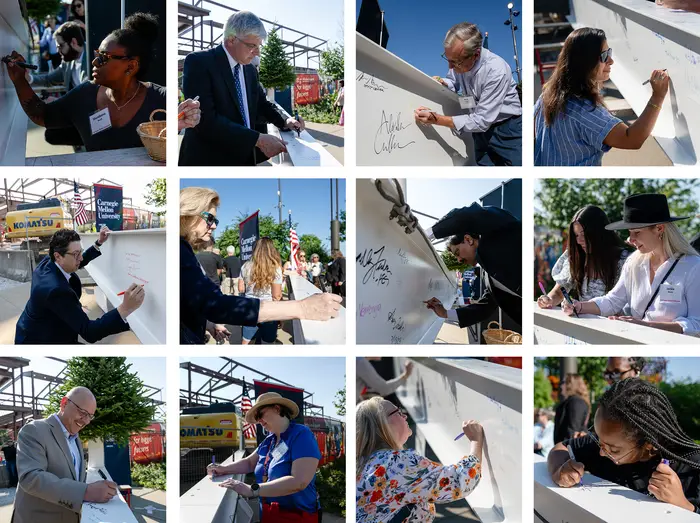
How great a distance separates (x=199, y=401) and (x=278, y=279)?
1.76ft

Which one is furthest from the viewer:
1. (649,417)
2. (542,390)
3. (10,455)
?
(542,390)

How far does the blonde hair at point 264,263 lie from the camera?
233 cm

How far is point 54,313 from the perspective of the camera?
237cm

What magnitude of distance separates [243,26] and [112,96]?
0.55 meters

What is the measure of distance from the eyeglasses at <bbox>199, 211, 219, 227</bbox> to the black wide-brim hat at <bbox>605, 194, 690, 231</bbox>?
4.74ft

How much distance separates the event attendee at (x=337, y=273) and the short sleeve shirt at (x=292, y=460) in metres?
0.51

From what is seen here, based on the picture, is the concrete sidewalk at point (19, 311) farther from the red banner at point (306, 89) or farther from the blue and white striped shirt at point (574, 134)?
the blue and white striped shirt at point (574, 134)

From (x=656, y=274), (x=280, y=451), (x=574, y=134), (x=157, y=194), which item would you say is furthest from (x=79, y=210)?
(x=656, y=274)

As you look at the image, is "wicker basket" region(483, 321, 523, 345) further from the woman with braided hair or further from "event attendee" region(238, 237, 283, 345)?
"event attendee" region(238, 237, 283, 345)

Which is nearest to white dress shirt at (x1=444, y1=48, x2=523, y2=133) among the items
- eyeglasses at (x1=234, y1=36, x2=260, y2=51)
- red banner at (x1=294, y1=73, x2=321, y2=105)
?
red banner at (x1=294, y1=73, x2=321, y2=105)

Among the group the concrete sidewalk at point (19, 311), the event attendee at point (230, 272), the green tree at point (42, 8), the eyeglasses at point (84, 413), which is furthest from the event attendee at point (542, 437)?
the green tree at point (42, 8)

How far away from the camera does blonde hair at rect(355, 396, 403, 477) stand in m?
2.31

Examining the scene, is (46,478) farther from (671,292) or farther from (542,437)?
(671,292)

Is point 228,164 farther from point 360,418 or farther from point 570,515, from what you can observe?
point 570,515
